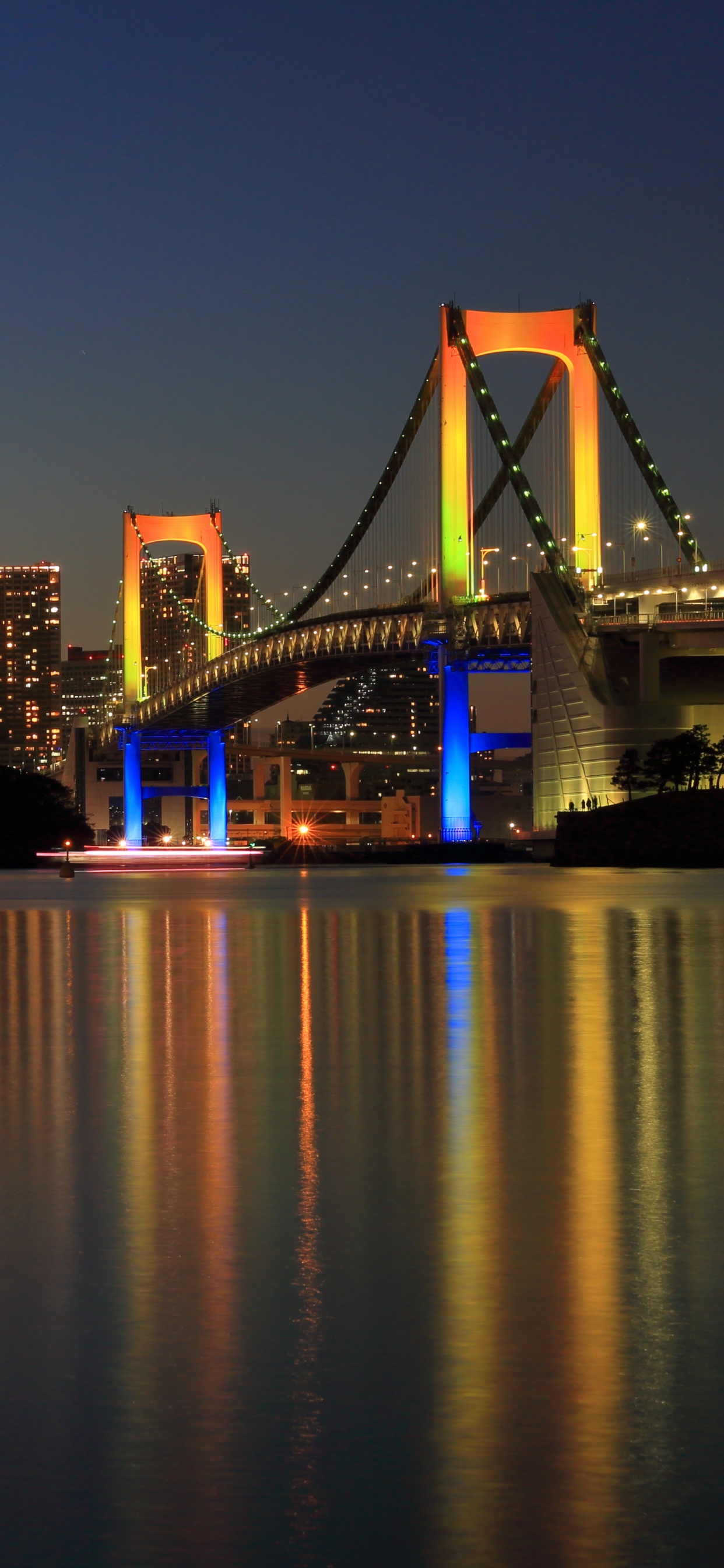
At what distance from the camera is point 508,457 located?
6022cm

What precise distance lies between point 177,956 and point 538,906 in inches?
429

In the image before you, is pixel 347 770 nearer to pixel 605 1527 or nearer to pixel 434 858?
pixel 434 858

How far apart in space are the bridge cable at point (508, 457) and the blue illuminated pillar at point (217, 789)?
35896 millimetres

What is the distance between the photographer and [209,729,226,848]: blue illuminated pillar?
9644cm

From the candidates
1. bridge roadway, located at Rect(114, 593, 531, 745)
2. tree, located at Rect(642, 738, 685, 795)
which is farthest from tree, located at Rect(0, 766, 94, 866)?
tree, located at Rect(642, 738, 685, 795)

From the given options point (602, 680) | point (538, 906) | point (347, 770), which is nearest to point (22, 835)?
point (602, 680)

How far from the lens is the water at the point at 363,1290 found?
137 inches

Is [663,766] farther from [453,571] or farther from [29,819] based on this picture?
[29,819]

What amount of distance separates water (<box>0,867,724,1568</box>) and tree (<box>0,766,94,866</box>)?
2295 inches

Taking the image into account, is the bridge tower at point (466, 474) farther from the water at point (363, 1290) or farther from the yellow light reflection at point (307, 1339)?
the yellow light reflection at point (307, 1339)

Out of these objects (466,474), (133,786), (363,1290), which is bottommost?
(363,1290)

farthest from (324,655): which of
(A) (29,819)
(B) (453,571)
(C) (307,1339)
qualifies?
(C) (307,1339)

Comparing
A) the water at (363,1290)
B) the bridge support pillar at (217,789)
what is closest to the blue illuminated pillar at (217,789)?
the bridge support pillar at (217,789)

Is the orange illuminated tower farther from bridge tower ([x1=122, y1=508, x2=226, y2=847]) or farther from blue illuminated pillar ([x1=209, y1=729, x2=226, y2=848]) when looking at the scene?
blue illuminated pillar ([x1=209, y1=729, x2=226, y2=848])
